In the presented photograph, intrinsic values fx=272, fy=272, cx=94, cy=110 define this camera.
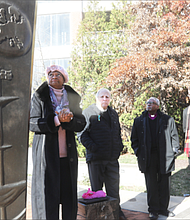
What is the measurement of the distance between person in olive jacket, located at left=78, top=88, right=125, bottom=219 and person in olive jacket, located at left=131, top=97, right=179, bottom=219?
1.89 feet

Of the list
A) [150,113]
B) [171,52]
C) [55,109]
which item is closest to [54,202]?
[55,109]

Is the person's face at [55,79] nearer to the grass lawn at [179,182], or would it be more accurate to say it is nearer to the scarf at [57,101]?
the scarf at [57,101]

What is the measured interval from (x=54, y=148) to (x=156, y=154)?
242cm

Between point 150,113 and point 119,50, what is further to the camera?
point 119,50

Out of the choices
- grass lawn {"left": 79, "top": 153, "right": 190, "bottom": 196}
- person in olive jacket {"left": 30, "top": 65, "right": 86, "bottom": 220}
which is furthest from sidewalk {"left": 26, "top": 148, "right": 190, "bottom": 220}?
person in olive jacket {"left": 30, "top": 65, "right": 86, "bottom": 220}

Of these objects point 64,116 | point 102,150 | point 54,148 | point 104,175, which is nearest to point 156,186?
point 104,175

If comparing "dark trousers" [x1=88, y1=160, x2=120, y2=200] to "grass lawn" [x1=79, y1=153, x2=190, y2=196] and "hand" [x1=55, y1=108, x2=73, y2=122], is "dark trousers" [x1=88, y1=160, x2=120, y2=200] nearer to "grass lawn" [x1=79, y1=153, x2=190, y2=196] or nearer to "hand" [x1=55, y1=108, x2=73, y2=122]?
"hand" [x1=55, y1=108, x2=73, y2=122]

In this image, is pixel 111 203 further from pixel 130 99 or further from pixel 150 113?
pixel 130 99

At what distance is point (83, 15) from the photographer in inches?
709

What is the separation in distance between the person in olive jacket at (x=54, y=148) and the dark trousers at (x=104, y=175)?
4.32ft

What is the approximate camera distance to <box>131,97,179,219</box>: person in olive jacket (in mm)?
4539

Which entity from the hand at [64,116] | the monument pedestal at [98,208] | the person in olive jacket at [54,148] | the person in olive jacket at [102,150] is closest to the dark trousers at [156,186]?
the person in olive jacket at [102,150]

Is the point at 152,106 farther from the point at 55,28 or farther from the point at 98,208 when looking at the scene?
the point at 55,28

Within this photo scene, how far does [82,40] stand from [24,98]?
1246cm
